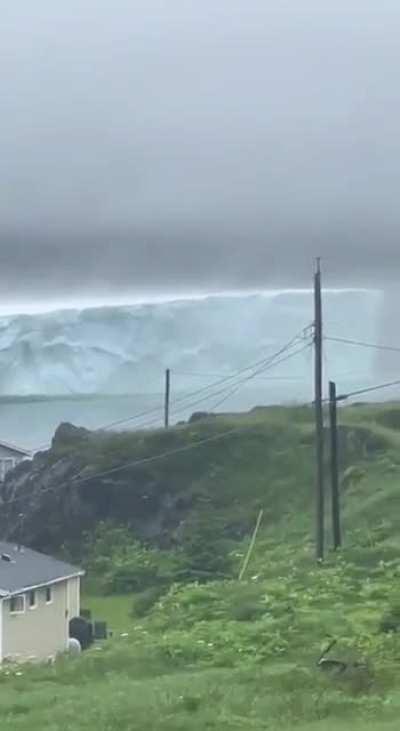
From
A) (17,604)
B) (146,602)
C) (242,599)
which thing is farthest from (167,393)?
(242,599)

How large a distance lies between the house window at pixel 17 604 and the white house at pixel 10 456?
2871cm

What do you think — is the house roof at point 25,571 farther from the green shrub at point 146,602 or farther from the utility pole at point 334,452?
the utility pole at point 334,452

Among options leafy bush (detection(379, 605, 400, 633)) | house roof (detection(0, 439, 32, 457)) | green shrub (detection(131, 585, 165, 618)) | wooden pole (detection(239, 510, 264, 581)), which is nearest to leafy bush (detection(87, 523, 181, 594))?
wooden pole (detection(239, 510, 264, 581))

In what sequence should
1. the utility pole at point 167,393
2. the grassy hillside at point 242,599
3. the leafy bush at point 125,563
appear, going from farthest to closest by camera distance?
1. the utility pole at point 167,393
2. the leafy bush at point 125,563
3. the grassy hillside at point 242,599

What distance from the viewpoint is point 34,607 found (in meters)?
38.5

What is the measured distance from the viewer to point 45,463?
6153 cm

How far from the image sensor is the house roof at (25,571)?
→ 37.4m

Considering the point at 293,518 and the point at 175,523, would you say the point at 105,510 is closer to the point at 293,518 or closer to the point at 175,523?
the point at 175,523

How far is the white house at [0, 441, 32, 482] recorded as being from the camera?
223 feet

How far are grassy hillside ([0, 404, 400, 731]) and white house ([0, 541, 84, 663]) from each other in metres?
1.41

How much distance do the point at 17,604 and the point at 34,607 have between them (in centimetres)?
92

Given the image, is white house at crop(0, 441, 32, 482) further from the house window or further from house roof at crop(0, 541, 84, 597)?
the house window

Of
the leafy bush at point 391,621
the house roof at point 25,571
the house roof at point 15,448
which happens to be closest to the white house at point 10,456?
the house roof at point 15,448

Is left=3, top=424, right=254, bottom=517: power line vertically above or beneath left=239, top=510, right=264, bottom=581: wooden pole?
above
